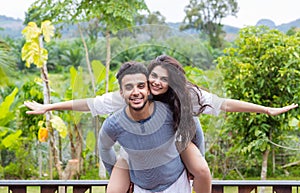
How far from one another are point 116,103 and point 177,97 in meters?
0.20

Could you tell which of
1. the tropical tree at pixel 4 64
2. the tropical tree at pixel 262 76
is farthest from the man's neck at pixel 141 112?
the tropical tree at pixel 4 64

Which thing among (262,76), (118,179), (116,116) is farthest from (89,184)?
(262,76)

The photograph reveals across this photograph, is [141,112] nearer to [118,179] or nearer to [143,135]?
[143,135]

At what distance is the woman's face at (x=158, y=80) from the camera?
167 cm

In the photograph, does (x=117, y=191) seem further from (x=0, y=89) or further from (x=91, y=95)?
(x=0, y=89)

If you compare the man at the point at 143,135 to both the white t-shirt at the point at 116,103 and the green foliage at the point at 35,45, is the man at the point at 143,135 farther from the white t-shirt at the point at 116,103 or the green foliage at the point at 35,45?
the green foliage at the point at 35,45

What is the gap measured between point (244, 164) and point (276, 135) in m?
0.81

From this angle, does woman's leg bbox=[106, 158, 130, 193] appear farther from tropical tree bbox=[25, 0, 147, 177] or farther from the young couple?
tropical tree bbox=[25, 0, 147, 177]

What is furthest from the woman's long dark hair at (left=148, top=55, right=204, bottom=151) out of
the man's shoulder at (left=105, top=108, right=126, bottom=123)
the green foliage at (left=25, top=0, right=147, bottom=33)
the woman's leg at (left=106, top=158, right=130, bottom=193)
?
the green foliage at (left=25, top=0, right=147, bottom=33)

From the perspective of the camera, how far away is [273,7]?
5734mm

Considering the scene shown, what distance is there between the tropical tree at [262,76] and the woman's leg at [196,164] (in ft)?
9.00

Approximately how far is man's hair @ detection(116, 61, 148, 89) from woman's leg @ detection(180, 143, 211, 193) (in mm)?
310

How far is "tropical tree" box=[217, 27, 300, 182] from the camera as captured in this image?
454 cm

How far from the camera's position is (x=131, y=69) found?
65.7 inches
